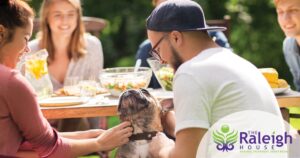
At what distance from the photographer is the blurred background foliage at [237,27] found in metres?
8.88

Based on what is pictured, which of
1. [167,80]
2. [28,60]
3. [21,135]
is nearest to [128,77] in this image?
[167,80]

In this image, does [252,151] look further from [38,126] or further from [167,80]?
[167,80]

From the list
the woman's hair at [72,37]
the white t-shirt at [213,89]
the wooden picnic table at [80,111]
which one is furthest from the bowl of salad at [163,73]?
the white t-shirt at [213,89]

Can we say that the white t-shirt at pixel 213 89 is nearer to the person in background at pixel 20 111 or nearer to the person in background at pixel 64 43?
the person in background at pixel 20 111

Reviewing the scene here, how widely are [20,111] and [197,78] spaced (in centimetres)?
82

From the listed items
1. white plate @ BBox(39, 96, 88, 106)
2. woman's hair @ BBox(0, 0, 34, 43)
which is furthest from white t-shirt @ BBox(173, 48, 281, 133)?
white plate @ BBox(39, 96, 88, 106)

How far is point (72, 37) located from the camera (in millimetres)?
4457

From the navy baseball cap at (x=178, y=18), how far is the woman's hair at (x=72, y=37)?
2.17 meters

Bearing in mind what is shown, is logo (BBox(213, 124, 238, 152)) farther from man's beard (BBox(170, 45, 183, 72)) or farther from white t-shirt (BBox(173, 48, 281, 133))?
man's beard (BBox(170, 45, 183, 72))

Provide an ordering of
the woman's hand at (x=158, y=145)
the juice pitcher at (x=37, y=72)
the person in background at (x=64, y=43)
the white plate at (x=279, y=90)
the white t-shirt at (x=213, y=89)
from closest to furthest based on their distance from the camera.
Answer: the white t-shirt at (x=213, y=89)
the woman's hand at (x=158, y=145)
the white plate at (x=279, y=90)
the juice pitcher at (x=37, y=72)
the person in background at (x=64, y=43)

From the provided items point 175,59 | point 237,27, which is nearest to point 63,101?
point 175,59

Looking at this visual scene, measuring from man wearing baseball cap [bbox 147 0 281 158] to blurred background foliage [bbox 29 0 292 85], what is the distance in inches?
255

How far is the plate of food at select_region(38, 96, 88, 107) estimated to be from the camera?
10.7ft

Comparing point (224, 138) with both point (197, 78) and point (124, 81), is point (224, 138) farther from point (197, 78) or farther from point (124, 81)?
point (124, 81)
